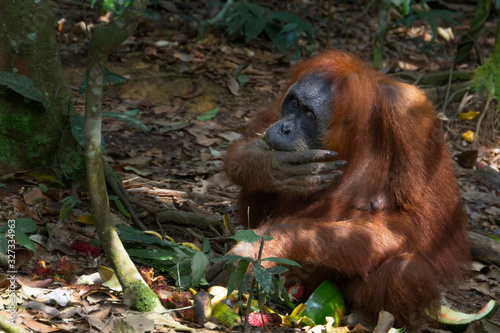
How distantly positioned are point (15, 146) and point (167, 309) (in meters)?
1.74

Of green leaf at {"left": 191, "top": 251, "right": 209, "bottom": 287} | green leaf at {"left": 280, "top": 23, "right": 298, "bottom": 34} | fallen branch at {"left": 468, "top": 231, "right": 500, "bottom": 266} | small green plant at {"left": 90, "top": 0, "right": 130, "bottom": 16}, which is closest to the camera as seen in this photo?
green leaf at {"left": 191, "top": 251, "right": 209, "bottom": 287}

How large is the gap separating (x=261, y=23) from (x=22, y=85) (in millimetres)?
4968

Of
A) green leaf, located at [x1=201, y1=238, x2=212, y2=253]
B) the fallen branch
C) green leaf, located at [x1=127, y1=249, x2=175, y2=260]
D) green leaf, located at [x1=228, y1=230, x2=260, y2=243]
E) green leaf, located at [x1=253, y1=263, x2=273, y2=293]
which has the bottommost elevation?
the fallen branch

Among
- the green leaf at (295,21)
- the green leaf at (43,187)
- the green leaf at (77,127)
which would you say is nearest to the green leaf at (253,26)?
the green leaf at (295,21)

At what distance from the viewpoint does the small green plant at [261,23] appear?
834 cm

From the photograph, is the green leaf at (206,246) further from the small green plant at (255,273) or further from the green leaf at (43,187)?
the green leaf at (43,187)

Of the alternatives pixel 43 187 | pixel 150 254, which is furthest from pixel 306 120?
pixel 43 187

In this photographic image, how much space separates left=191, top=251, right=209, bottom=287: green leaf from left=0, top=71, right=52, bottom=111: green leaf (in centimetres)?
149

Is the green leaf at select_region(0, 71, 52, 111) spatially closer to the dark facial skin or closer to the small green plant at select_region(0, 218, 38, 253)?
the small green plant at select_region(0, 218, 38, 253)

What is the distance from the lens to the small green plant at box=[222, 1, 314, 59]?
834cm

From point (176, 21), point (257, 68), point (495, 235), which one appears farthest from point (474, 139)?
point (176, 21)

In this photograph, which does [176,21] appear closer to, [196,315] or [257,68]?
[257,68]

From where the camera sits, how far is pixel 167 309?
10.8ft

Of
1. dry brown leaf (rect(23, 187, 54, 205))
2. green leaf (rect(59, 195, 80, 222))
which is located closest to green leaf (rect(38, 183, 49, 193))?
dry brown leaf (rect(23, 187, 54, 205))
